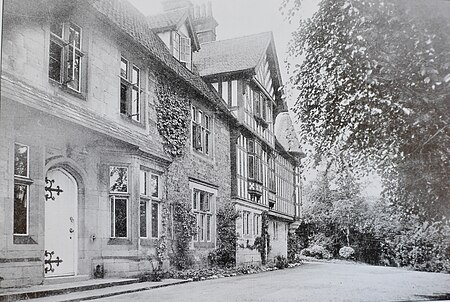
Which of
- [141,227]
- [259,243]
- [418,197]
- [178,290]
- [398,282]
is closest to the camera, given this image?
A: [178,290]

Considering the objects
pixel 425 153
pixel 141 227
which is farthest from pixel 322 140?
pixel 141 227

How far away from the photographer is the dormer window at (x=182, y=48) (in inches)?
191

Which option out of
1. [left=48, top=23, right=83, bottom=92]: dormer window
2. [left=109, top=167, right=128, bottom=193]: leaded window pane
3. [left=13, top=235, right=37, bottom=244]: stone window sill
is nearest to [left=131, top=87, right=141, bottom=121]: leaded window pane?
[left=109, top=167, right=128, bottom=193]: leaded window pane

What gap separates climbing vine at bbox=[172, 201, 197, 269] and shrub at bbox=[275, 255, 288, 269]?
0.91 metres

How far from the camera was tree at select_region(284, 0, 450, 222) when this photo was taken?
4.41 m

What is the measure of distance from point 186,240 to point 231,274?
0.58 m

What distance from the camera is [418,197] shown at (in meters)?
4.65

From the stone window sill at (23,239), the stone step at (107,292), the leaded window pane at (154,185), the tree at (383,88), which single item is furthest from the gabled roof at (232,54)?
the stone window sill at (23,239)

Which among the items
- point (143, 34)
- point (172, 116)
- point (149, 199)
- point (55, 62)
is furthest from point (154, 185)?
point (55, 62)

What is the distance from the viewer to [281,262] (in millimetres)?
4977

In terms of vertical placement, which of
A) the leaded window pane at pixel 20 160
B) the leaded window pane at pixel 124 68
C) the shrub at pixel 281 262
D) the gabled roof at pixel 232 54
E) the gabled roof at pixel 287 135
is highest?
the gabled roof at pixel 232 54

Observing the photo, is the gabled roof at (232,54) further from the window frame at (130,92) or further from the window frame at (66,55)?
the window frame at (66,55)

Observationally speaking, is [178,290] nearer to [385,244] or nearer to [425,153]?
[385,244]

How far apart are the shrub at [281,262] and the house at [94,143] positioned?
72 centimetres
